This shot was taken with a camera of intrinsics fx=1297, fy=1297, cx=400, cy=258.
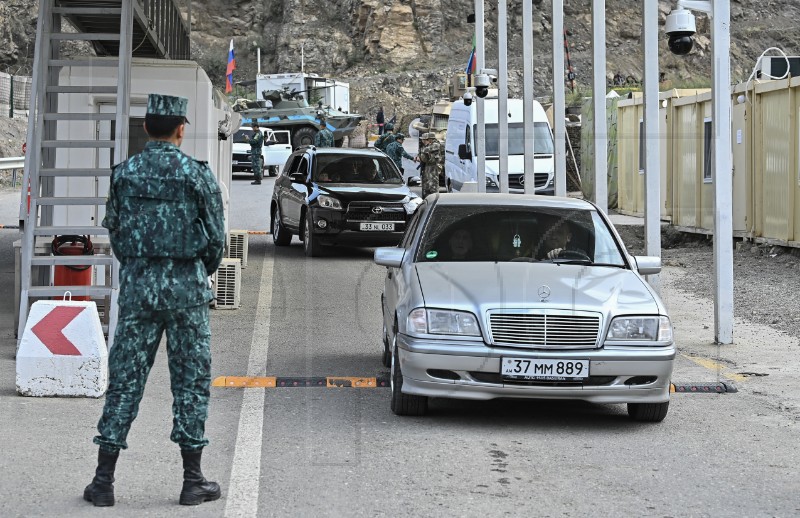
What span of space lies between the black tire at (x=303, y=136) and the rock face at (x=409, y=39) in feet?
107

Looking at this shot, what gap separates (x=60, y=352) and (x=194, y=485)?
3.06 m

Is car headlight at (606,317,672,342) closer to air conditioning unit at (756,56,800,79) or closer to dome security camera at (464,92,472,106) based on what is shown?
air conditioning unit at (756,56,800,79)

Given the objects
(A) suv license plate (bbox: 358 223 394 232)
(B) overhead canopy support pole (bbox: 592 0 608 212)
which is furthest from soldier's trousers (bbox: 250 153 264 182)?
(B) overhead canopy support pole (bbox: 592 0 608 212)

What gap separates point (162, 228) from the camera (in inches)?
232

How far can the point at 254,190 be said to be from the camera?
36031mm

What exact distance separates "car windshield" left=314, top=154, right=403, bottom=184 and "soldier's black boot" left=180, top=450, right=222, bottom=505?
46.6ft

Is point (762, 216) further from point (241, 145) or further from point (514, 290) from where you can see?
point (241, 145)

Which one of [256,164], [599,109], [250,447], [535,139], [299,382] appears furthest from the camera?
[256,164]

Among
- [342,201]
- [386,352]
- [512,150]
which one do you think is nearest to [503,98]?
[512,150]

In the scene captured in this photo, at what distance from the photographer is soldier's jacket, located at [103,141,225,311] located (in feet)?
19.3

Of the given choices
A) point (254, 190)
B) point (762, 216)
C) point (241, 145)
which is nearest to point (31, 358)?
point (762, 216)

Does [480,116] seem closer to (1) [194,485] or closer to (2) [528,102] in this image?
(2) [528,102]

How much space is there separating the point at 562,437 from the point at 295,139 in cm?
4977

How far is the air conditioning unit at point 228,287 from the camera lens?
13.6 m
